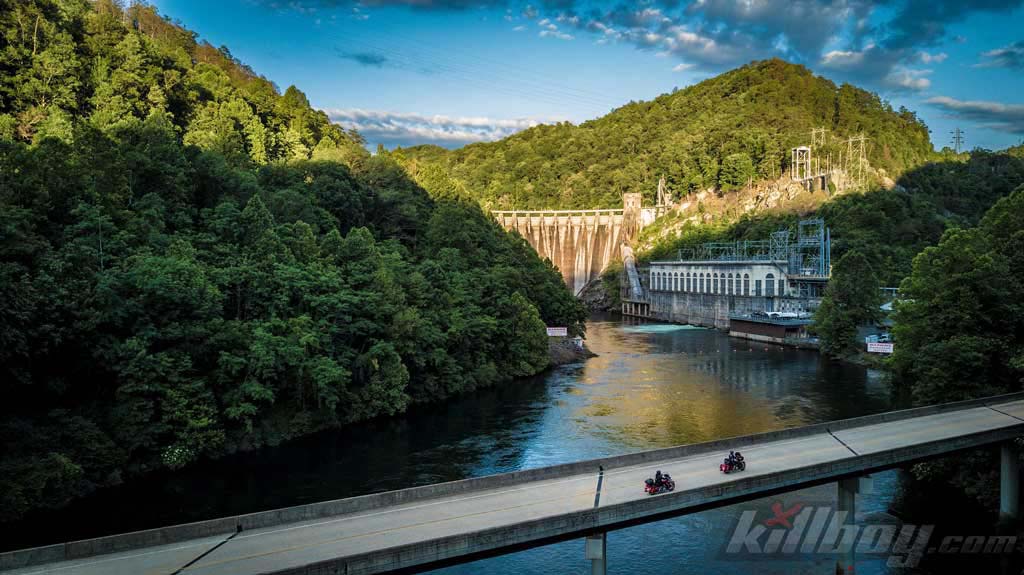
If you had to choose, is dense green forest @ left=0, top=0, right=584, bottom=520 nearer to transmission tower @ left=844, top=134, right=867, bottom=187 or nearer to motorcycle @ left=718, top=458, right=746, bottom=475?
motorcycle @ left=718, top=458, right=746, bottom=475

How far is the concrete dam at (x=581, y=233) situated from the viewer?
16488 cm

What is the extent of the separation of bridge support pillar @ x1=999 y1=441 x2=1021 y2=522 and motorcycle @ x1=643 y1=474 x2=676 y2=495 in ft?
51.7

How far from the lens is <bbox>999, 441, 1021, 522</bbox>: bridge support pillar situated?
27.8m

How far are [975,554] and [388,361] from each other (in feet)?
114

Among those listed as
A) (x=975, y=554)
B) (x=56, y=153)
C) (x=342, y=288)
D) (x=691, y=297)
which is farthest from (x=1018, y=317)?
(x=691, y=297)

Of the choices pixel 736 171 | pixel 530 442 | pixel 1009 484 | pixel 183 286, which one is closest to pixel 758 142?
pixel 736 171

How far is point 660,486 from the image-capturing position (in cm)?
2102

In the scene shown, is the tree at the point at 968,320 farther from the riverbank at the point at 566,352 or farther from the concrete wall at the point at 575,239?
the concrete wall at the point at 575,239

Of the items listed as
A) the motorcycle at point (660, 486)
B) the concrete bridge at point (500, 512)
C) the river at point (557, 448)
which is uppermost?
the motorcycle at point (660, 486)

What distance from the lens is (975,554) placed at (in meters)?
25.7

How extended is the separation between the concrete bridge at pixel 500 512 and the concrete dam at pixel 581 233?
13313 centimetres

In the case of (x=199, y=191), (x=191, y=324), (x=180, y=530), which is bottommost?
(x=180, y=530)

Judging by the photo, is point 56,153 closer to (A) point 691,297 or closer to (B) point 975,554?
(B) point 975,554

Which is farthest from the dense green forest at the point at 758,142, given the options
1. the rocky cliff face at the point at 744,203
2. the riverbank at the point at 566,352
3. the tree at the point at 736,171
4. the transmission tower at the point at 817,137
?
the riverbank at the point at 566,352
